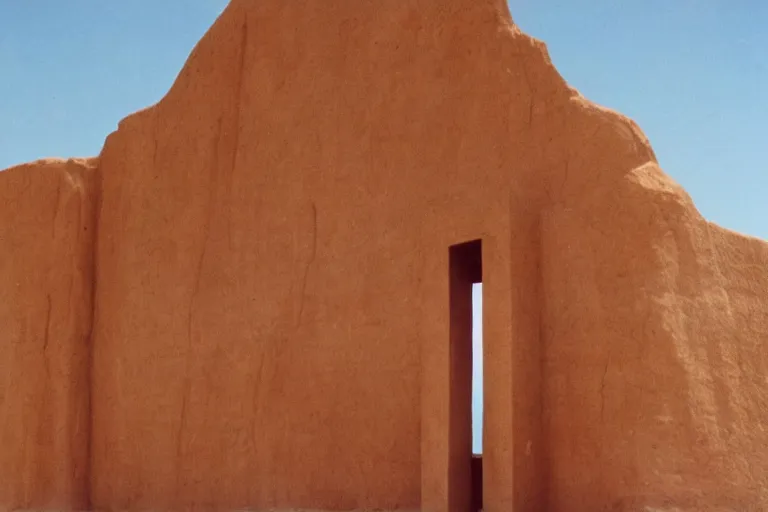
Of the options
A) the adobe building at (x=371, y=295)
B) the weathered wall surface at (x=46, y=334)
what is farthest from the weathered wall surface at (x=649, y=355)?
the weathered wall surface at (x=46, y=334)

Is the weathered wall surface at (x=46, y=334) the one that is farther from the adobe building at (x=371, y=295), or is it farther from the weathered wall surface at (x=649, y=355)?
the weathered wall surface at (x=649, y=355)

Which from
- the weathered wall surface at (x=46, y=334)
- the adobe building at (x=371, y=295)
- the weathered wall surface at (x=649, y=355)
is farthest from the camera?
the weathered wall surface at (x=46, y=334)

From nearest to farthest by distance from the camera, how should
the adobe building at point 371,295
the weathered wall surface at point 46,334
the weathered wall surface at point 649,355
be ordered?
the weathered wall surface at point 649,355 → the adobe building at point 371,295 → the weathered wall surface at point 46,334

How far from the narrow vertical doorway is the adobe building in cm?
Answer: 3

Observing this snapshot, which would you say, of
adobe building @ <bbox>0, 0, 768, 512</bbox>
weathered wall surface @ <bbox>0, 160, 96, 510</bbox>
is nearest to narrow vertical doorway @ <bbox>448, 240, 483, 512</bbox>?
adobe building @ <bbox>0, 0, 768, 512</bbox>

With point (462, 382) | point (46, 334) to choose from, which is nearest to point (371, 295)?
point (462, 382)

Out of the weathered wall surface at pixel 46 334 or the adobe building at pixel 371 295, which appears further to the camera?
the weathered wall surface at pixel 46 334

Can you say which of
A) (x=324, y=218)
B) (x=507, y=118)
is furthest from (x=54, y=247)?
(x=507, y=118)

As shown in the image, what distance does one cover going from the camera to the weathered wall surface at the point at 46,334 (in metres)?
11.8

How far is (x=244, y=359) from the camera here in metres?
10.7

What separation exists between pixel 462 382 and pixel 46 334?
5849 mm

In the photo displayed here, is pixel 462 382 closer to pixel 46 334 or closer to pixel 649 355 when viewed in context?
pixel 649 355

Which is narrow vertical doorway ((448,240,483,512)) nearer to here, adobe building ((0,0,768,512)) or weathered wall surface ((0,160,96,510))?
adobe building ((0,0,768,512))

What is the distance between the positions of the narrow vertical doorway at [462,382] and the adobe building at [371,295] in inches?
1.3
